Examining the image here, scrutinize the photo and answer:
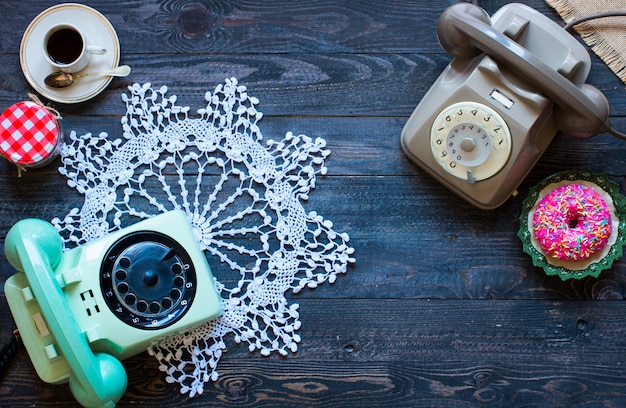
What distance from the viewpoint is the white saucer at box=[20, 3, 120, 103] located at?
1.24 metres

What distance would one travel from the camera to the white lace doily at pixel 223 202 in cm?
124

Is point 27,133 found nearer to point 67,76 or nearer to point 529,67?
point 67,76

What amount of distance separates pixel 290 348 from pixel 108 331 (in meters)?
0.33

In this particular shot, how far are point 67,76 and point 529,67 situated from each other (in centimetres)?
83

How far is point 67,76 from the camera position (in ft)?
4.05

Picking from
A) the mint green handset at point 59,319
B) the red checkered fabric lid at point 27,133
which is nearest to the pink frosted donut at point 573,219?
the mint green handset at point 59,319

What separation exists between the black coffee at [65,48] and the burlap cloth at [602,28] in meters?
0.92

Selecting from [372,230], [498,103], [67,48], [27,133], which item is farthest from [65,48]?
[498,103]

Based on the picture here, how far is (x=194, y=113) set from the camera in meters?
1.28

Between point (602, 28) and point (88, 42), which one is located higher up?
point (88, 42)

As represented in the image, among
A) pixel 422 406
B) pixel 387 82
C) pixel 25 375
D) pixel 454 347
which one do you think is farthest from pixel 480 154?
pixel 25 375

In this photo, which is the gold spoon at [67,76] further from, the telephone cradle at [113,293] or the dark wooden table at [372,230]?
the telephone cradle at [113,293]

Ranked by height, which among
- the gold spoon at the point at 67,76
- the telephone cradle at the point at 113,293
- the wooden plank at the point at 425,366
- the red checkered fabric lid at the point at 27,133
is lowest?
the wooden plank at the point at 425,366

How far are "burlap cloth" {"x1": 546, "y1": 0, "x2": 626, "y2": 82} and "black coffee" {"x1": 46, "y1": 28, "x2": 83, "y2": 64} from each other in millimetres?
925
